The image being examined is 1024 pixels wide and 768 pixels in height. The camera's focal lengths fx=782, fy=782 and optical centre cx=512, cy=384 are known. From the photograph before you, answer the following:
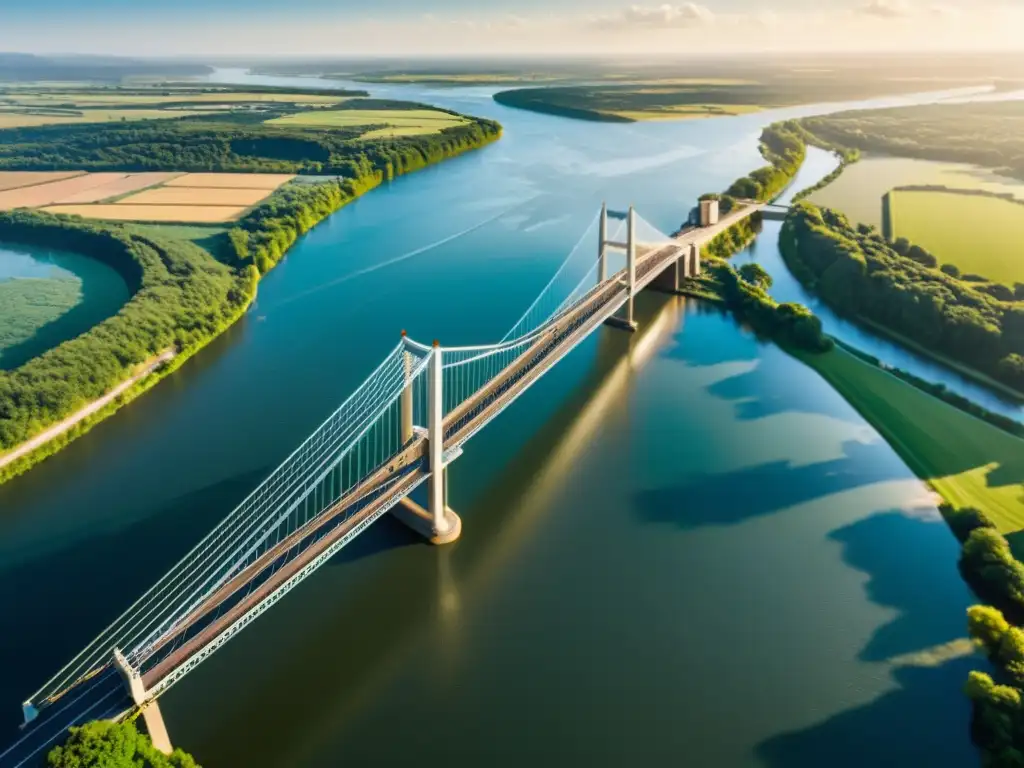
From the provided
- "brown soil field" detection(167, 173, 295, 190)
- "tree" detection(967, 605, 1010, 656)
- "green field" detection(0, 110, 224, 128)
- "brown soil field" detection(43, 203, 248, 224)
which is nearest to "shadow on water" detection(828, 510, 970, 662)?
"tree" detection(967, 605, 1010, 656)

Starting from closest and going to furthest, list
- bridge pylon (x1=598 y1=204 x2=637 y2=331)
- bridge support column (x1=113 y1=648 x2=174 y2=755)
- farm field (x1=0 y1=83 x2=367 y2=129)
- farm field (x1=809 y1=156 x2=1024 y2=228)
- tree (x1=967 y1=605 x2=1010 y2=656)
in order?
bridge support column (x1=113 y1=648 x2=174 y2=755) → tree (x1=967 y1=605 x2=1010 y2=656) → bridge pylon (x1=598 y1=204 x2=637 y2=331) → farm field (x1=809 y1=156 x2=1024 y2=228) → farm field (x1=0 y1=83 x2=367 y2=129)

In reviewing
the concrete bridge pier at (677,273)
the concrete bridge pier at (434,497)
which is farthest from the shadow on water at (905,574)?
the concrete bridge pier at (677,273)

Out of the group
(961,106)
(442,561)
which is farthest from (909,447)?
(961,106)

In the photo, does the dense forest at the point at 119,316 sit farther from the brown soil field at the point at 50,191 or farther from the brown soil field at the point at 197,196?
the brown soil field at the point at 197,196

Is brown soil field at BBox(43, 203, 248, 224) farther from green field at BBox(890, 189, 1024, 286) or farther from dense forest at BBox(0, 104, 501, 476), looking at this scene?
green field at BBox(890, 189, 1024, 286)

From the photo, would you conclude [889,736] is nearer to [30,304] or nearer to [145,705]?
[145,705]
